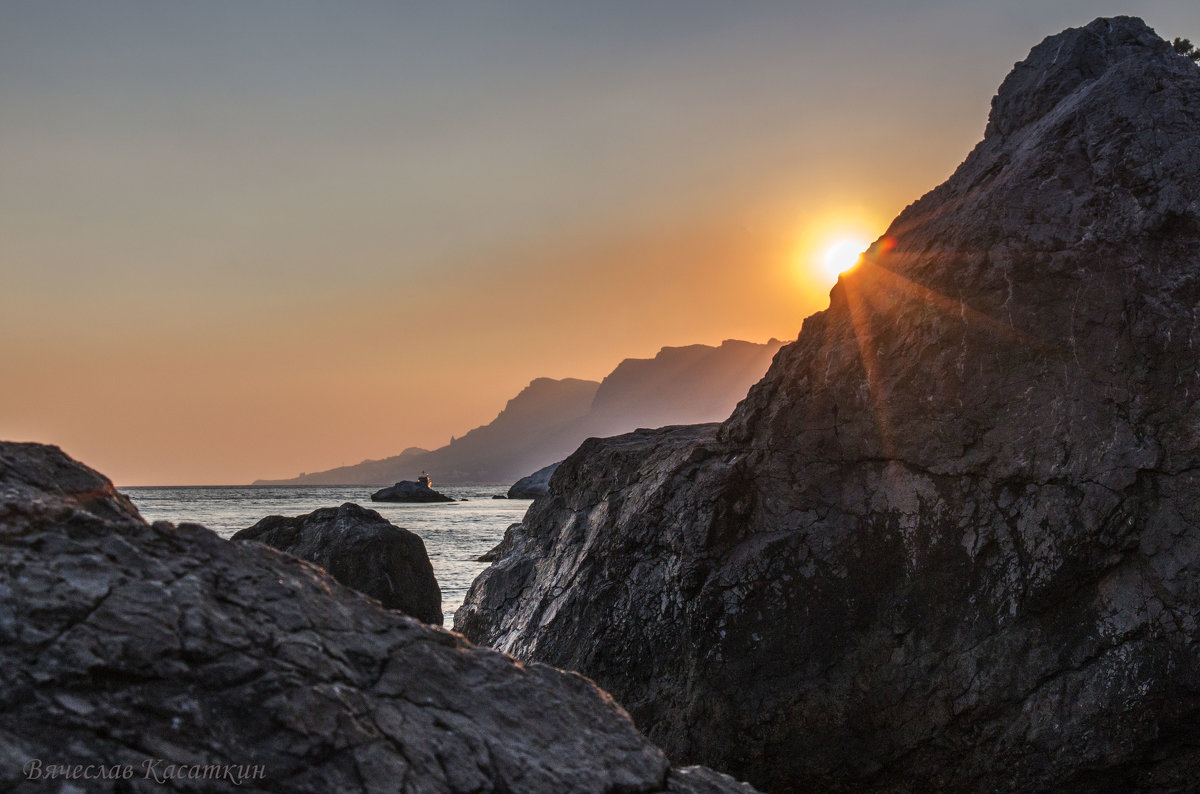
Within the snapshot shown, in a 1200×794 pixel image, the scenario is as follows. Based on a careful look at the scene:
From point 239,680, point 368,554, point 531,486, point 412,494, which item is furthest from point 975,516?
point 412,494

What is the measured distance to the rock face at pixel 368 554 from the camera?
15.6 meters

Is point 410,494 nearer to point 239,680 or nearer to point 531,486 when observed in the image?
point 531,486

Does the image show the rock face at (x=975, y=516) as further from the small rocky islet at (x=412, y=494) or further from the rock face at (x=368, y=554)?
the small rocky islet at (x=412, y=494)

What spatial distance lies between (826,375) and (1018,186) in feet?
9.09

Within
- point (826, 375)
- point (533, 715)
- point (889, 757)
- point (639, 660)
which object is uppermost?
point (826, 375)

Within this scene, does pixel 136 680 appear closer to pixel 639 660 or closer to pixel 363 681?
pixel 363 681

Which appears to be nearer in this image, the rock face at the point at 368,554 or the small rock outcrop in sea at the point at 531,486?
the rock face at the point at 368,554

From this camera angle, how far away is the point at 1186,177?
336 inches

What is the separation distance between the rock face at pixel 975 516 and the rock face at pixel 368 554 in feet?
20.4

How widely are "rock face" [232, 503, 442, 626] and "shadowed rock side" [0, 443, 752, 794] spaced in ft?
35.3

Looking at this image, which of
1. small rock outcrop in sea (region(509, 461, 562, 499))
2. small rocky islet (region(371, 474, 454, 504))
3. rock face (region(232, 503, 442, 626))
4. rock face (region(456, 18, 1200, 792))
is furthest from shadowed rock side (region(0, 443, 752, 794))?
small rocky islet (region(371, 474, 454, 504))

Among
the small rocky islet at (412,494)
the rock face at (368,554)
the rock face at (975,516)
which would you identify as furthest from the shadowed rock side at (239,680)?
the small rocky islet at (412,494)

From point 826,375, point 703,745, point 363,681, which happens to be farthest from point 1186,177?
point 363,681

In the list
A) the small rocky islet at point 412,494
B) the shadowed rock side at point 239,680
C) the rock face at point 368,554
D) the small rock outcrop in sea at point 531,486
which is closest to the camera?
the shadowed rock side at point 239,680
